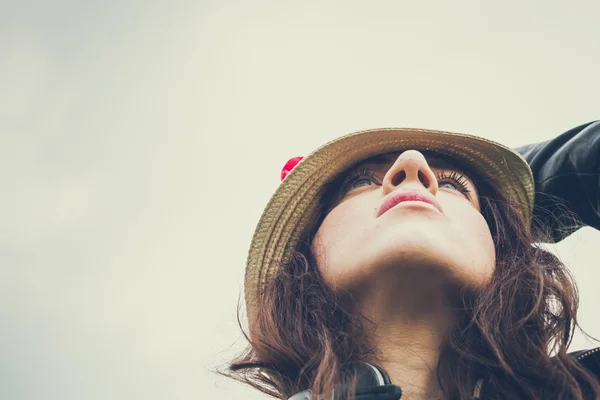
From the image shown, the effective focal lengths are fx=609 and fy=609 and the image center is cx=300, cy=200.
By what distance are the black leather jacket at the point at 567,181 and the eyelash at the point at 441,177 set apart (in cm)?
Answer: 36

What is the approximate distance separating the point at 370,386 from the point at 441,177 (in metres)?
1.03

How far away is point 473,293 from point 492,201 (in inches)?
22.8

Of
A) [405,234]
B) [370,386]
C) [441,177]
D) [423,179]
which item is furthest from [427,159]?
[370,386]

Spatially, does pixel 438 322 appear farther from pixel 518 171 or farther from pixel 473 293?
pixel 518 171

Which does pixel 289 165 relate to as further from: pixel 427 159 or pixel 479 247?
pixel 479 247

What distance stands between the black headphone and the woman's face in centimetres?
31

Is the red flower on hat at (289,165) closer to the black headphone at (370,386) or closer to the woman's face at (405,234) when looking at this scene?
the woman's face at (405,234)

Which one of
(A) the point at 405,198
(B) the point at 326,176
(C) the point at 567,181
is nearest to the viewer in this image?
(A) the point at 405,198

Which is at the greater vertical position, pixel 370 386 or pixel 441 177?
pixel 441 177

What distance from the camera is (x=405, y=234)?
6.40 feet

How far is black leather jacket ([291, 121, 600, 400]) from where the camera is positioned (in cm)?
232

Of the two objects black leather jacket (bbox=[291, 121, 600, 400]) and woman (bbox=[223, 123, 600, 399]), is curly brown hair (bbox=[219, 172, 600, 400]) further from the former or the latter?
black leather jacket (bbox=[291, 121, 600, 400])

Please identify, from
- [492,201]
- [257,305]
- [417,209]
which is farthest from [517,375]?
[257,305]

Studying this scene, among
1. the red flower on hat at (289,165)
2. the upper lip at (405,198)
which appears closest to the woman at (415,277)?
the upper lip at (405,198)
